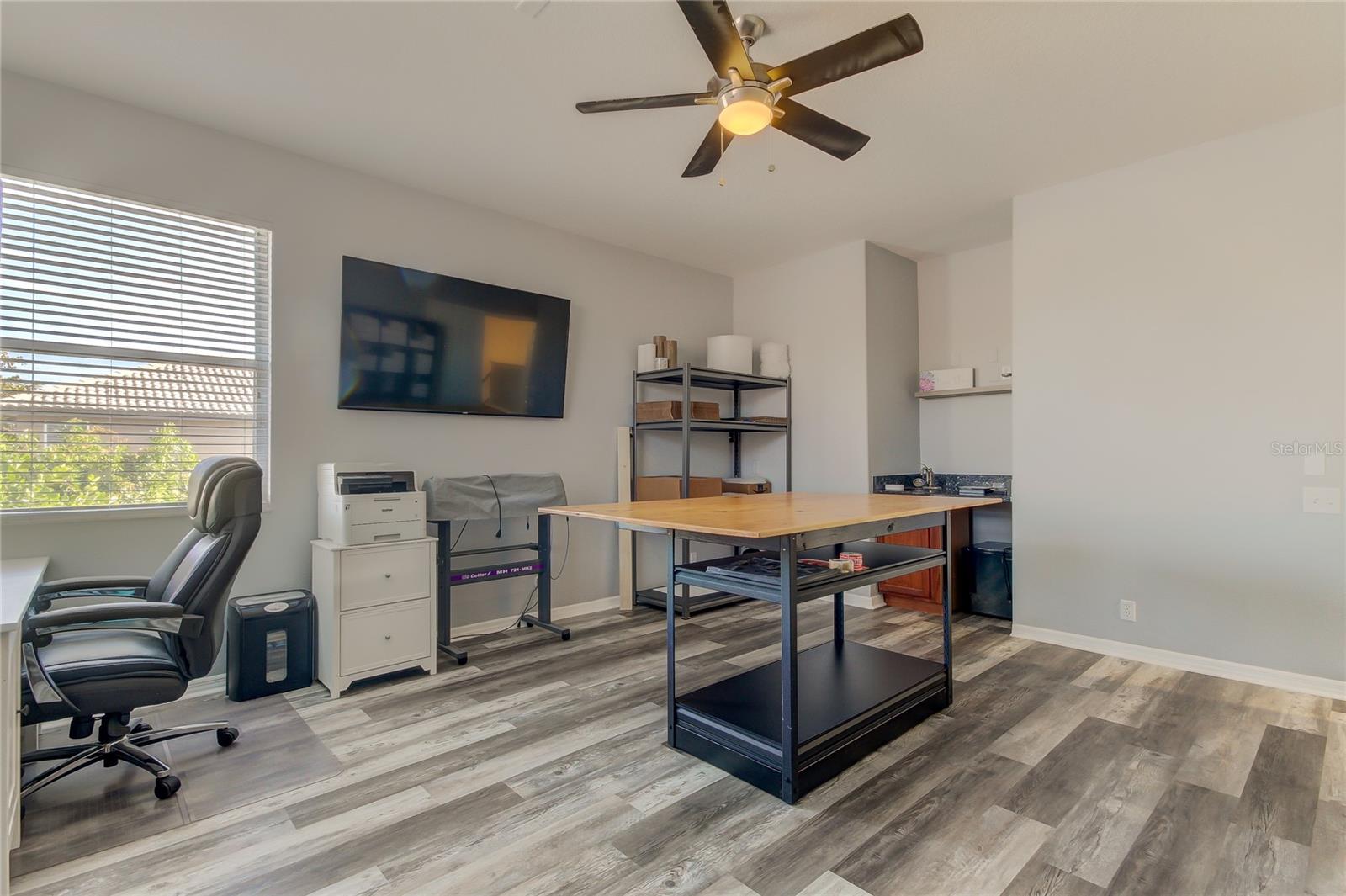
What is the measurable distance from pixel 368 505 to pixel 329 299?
48.2 inches

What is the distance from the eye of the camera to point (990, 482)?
4.79 metres

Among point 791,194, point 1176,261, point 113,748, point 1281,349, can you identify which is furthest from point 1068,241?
point 113,748

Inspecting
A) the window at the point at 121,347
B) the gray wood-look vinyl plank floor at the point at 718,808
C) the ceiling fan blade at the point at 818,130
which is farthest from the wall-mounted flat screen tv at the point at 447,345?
the ceiling fan blade at the point at 818,130

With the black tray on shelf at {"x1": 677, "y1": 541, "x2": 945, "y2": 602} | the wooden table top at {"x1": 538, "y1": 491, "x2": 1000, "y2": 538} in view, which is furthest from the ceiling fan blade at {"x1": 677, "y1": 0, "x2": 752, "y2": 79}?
the black tray on shelf at {"x1": 677, "y1": 541, "x2": 945, "y2": 602}

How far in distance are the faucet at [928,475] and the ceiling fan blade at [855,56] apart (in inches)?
135

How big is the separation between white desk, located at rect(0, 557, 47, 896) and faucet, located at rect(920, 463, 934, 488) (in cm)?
495

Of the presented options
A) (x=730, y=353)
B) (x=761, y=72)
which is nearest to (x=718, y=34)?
(x=761, y=72)

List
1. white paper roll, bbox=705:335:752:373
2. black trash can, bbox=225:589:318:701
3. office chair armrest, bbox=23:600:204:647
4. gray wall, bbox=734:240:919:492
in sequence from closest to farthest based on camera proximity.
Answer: office chair armrest, bbox=23:600:204:647 → black trash can, bbox=225:589:318:701 → gray wall, bbox=734:240:919:492 → white paper roll, bbox=705:335:752:373

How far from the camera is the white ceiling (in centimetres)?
235

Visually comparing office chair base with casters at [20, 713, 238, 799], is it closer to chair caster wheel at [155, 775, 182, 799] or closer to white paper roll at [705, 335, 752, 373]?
chair caster wheel at [155, 775, 182, 799]

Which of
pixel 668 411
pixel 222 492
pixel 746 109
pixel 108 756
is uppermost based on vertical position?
pixel 746 109

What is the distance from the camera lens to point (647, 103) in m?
2.26

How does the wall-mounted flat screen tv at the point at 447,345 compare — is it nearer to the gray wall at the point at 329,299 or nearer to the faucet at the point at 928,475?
the gray wall at the point at 329,299

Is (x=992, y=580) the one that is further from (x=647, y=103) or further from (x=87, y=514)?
(x=87, y=514)
